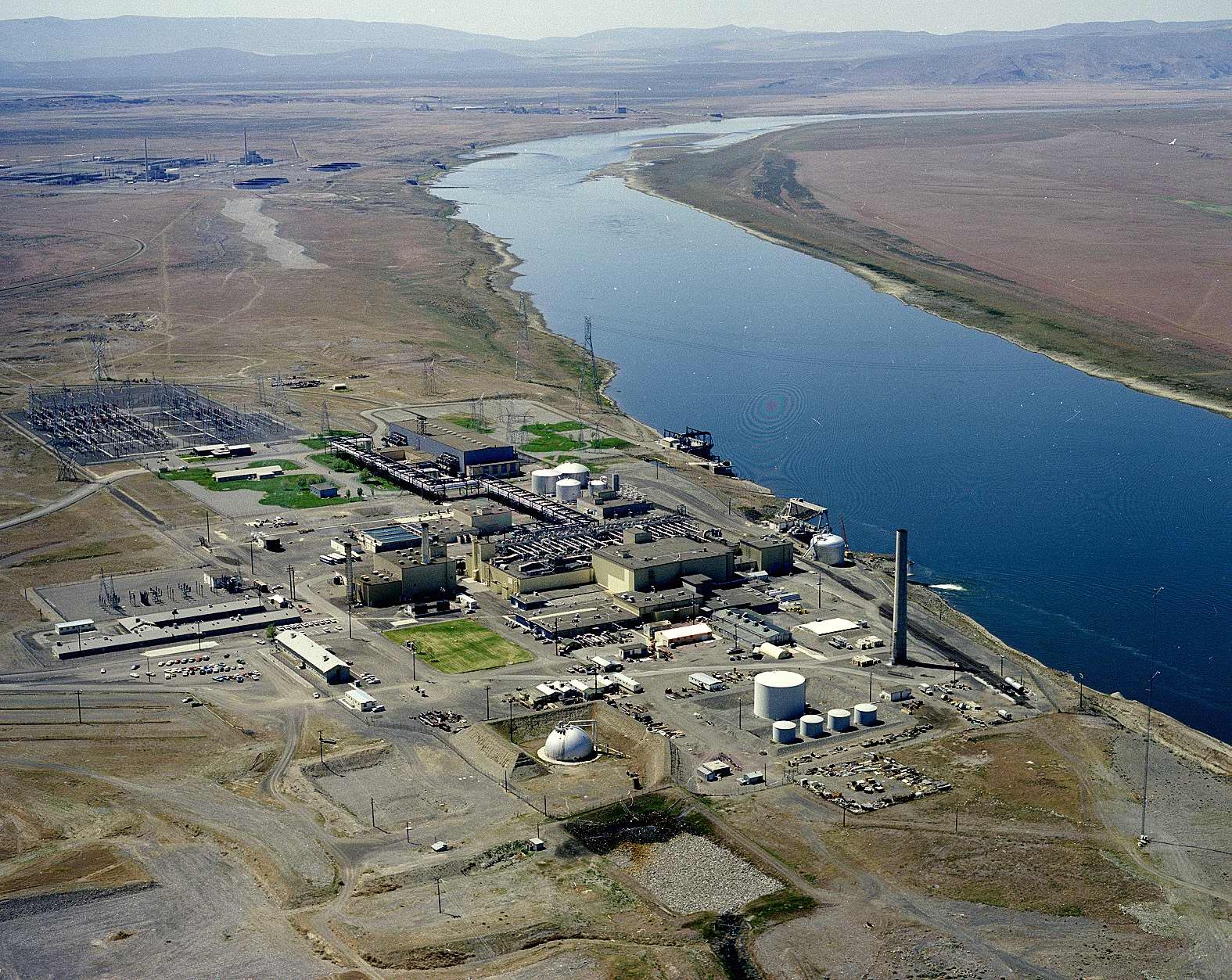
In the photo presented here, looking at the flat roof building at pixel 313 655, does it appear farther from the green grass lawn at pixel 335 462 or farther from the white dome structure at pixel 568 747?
the green grass lawn at pixel 335 462

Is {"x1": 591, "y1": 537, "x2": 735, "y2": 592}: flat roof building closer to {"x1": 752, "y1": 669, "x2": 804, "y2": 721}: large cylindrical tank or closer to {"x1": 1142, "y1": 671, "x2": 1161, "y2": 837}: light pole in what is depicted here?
{"x1": 752, "y1": 669, "x2": 804, "y2": 721}: large cylindrical tank

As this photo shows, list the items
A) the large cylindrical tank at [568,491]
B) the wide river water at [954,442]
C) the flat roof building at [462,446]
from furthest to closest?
the flat roof building at [462,446], the large cylindrical tank at [568,491], the wide river water at [954,442]

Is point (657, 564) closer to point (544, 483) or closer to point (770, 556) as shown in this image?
point (770, 556)

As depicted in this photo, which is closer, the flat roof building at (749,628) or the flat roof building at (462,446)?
the flat roof building at (749,628)

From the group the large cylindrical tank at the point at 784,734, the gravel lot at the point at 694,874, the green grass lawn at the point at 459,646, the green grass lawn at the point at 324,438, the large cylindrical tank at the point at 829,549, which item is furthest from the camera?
the green grass lawn at the point at 324,438

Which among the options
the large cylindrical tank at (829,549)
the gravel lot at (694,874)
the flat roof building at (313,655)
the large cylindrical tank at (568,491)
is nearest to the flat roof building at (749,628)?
the large cylindrical tank at (829,549)

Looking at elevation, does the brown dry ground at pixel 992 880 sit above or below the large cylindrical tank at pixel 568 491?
below

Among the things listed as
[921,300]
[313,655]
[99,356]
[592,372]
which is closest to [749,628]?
[313,655]

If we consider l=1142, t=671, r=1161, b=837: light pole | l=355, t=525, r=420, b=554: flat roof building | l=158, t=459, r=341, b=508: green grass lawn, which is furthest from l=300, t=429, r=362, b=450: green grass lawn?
l=1142, t=671, r=1161, b=837: light pole
